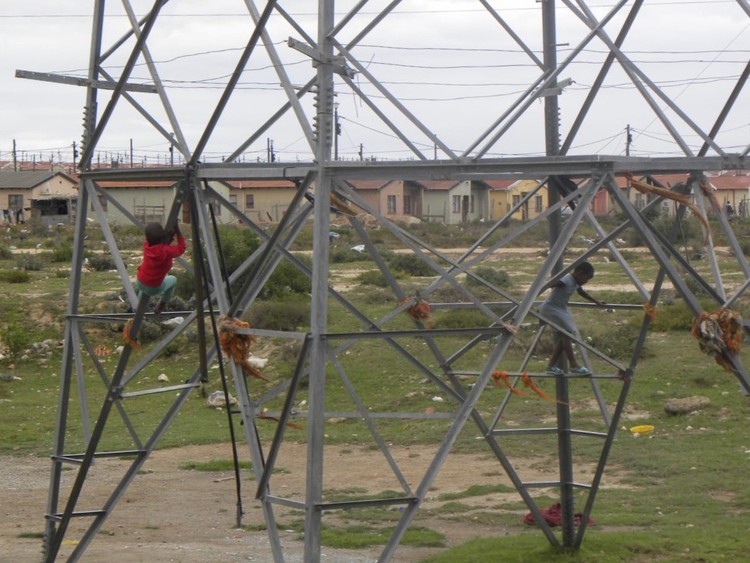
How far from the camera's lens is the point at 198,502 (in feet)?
54.3

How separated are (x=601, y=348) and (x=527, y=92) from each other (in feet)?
51.3

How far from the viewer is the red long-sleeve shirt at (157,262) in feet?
36.8

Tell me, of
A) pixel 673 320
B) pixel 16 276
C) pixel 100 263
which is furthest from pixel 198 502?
pixel 100 263

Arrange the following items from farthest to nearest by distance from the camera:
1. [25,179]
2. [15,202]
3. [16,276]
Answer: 1. [25,179]
2. [15,202]
3. [16,276]

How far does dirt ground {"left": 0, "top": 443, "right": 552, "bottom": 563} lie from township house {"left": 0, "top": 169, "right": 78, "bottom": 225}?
171ft

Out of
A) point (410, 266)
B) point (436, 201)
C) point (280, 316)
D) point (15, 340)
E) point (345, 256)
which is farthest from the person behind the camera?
point (436, 201)

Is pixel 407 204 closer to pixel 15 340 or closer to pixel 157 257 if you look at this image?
pixel 15 340

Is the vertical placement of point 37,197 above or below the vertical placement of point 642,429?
above

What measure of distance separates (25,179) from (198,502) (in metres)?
63.3

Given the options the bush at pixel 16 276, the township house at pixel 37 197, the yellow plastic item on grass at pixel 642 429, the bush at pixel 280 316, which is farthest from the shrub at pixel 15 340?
the township house at pixel 37 197

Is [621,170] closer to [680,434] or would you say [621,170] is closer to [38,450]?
[680,434]

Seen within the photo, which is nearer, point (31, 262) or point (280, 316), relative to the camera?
point (280, 316)

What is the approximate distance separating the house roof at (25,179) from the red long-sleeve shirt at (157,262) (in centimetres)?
6522

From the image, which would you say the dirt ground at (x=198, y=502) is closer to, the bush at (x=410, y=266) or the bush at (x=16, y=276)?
the bush at (x=16, y=276)
